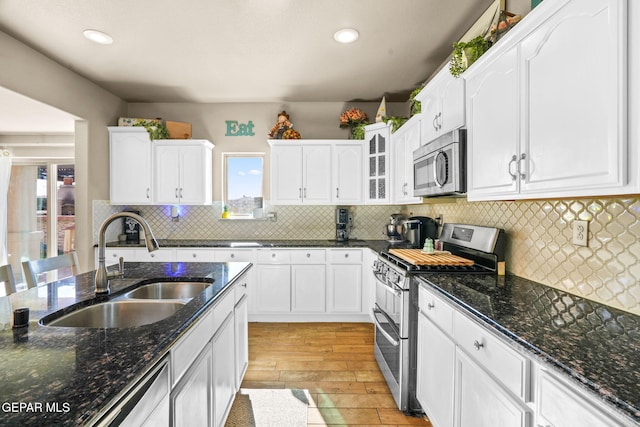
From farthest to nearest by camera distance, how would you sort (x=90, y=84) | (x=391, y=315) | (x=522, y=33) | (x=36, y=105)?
(x=90, y=84) → (x=36, y=105) → (x=391, y=315) → (x=522, y=33)

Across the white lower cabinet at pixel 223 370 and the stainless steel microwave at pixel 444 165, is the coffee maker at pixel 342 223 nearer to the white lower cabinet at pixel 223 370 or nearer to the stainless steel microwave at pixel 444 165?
the stainless steel microwave at pixel 444 165

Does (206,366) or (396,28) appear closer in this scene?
(206,366)

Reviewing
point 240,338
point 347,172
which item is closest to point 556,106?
point 240,338

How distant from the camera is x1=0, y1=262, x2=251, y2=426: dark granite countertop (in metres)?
0.63

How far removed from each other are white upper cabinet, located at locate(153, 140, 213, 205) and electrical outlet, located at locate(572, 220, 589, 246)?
358cm

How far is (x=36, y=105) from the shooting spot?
2.87 meters

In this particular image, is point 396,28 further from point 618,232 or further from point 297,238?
point 297,238

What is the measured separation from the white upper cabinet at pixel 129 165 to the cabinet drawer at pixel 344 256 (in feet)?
7.80

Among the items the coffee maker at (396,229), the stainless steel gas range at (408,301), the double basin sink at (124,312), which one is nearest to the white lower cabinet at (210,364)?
the double basin sink at (124,312)

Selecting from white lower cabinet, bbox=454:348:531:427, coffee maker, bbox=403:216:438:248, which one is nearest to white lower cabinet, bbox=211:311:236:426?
white lower cabinet, bbox=454:348:531:427

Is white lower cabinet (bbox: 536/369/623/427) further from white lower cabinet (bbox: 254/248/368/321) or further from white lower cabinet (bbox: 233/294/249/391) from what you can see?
white lower cabinet (bbox: 254/248/368/321)

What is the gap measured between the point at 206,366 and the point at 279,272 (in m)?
2.20

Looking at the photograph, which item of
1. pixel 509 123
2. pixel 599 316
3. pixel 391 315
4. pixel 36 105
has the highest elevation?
pixel 36 105

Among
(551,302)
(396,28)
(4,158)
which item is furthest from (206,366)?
(4,158)
